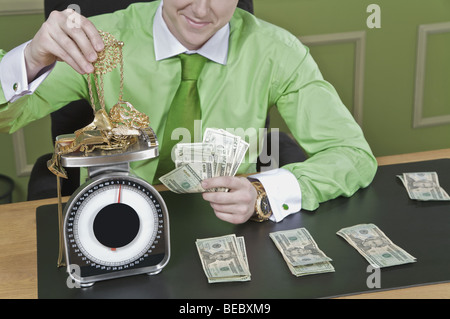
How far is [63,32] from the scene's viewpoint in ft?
4.67

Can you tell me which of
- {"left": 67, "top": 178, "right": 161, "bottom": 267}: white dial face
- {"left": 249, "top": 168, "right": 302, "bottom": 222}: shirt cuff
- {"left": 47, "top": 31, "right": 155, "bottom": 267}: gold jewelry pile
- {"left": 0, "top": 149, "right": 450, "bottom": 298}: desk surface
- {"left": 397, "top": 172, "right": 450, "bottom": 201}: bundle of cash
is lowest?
{"left": 0, "top": 149, "right": 450, "bottom": 298}: desk surface

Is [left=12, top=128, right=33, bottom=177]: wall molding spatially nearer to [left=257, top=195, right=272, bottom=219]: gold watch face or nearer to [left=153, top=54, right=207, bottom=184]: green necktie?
[left=153, top=54, right=207, bottom=184]: green necktie

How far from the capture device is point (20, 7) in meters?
2.97

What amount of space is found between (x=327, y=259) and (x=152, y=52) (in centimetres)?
91

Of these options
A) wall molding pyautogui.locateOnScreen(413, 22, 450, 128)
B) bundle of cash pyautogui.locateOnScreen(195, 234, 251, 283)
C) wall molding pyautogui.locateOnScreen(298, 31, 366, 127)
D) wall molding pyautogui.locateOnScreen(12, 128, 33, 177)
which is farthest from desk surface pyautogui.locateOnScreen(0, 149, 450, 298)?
wall molding pyautogui.locateOnScreen(413, 22, 450, 128)

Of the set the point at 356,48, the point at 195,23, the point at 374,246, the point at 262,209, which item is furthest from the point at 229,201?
the point at 356,48

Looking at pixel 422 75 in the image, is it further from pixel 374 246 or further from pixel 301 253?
pixel 301 253

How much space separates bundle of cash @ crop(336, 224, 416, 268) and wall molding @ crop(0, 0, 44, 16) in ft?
7.00

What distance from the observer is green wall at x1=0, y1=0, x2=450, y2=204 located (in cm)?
332

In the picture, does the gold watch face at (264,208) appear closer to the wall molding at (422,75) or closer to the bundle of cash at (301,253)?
the bundle of cash at (301,253)

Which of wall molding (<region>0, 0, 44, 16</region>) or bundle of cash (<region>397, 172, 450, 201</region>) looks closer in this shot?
bundle of cash (<region>397, 172, 450, 201</region>)

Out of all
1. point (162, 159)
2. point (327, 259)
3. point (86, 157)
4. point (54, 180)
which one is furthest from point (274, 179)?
point (54, 180)

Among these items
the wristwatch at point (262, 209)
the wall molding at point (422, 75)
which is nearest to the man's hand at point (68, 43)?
the wristwatch at point (262, 209)

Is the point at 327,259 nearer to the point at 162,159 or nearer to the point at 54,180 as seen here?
the point at 162,159
